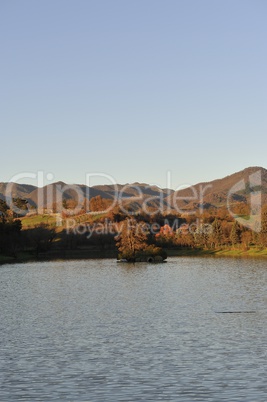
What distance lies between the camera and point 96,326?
147ft

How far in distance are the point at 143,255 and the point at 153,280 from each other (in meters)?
65.8

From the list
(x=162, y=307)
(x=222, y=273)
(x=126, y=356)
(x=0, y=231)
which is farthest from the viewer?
(x=0, y=231)

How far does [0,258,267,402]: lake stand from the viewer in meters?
26.8

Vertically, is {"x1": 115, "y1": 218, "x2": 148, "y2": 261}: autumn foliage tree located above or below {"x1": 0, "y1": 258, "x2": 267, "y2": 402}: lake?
above

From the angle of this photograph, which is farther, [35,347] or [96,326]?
[96,326]

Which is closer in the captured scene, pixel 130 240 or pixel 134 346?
pixel 134 346

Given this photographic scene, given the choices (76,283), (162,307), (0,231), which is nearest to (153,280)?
(76,283)

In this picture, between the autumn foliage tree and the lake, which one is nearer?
the lake

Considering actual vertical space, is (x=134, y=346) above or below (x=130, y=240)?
below

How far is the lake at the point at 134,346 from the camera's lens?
87.9 ft

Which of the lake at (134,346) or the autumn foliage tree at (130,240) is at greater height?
the autumn foliage tree at (130,240)

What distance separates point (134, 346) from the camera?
36.8 m

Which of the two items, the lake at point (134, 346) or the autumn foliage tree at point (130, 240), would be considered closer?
the lake at point (134, 346)

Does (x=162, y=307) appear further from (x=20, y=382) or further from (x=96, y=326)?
(x=20, y=382)
